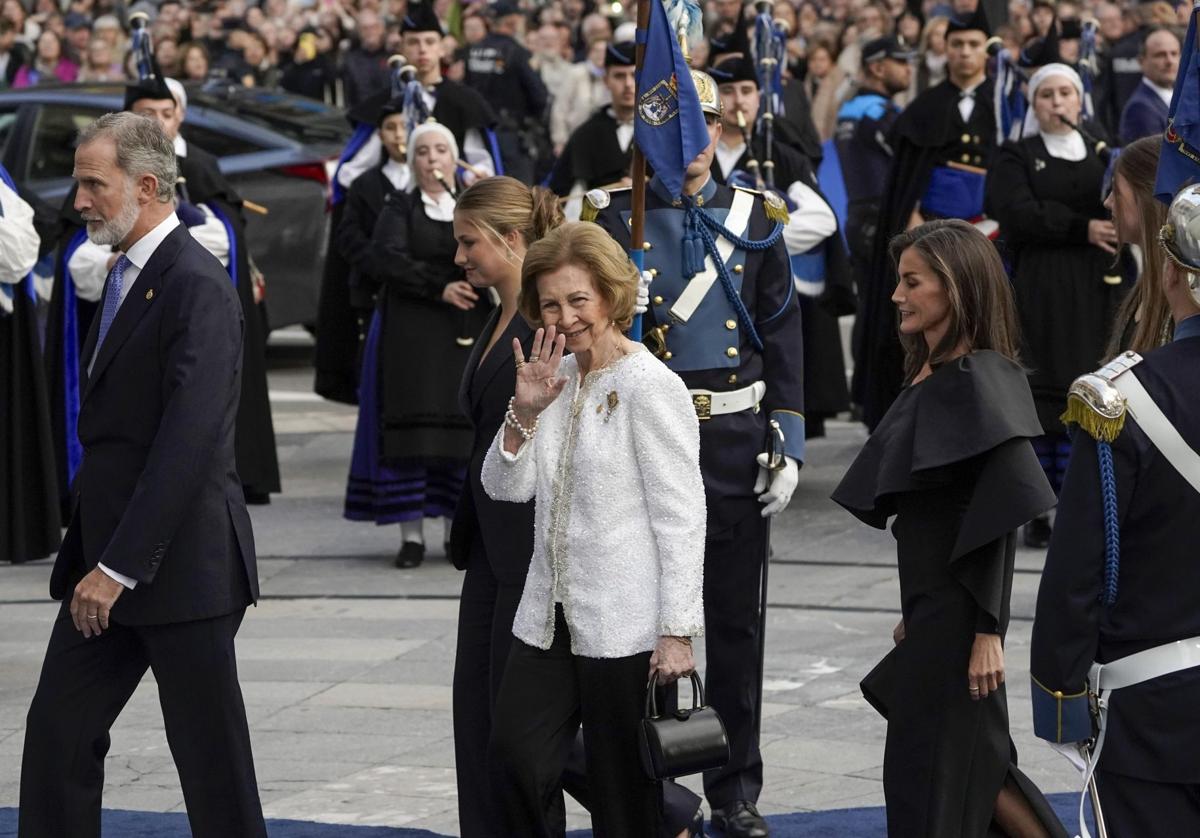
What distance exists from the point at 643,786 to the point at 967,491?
36.8 inches

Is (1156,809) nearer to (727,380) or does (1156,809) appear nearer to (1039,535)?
(727,380)

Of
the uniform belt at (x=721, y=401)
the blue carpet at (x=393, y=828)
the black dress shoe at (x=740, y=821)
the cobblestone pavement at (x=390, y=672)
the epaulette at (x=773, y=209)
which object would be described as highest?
the epaulette at (x=773, y=209)

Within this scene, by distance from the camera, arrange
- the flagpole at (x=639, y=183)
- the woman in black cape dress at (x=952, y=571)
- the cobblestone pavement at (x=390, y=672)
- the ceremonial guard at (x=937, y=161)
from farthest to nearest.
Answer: the ceremonial guard at (x=937, y=161), the cobblestone pavement at (x=390, y=672), the flagpole at (x=639, y=183), the woman in black cape dress at (x=952, y=571)

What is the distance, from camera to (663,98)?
18.7 ft

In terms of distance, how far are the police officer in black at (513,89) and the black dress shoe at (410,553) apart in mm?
7142

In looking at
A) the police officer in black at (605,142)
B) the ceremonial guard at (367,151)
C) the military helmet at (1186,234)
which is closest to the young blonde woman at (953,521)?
the military helmet at (1186,234)

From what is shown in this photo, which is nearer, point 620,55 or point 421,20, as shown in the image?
point 620,55

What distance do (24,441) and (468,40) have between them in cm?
1002

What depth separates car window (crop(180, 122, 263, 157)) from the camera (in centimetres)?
1470

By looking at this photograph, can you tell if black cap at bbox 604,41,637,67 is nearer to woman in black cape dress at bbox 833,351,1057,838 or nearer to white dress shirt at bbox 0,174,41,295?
white dress shirt at bbox 0,174,41,295

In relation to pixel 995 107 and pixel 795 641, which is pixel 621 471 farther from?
pixel 995 107

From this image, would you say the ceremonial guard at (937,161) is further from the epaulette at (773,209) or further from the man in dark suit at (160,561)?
the man in dark suit at (160,561)

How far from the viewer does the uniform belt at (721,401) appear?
6059mm

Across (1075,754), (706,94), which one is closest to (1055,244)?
(706,94)
